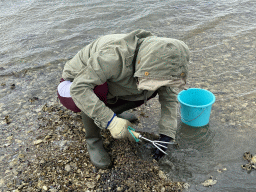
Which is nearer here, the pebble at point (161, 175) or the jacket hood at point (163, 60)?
the jacket hood at point (163, 60)

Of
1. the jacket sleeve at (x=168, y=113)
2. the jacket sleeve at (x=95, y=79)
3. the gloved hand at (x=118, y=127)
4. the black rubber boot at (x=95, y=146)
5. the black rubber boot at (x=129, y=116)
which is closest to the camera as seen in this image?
the jacket sleeve at (x=95, y=79)

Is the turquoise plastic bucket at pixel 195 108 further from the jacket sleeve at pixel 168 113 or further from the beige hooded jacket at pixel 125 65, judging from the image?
the beige hooded jacket at pixel 125 65

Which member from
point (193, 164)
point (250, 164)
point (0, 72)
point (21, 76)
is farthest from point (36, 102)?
point (250, 164)

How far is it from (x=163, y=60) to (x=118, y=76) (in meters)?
0.45

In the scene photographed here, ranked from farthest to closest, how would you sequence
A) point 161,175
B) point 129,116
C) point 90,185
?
point 129,116 < point 161,175 < point 90,185

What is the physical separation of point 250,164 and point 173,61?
143 cm

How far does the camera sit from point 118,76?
2.02m

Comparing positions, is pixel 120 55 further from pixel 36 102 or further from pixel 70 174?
pixel 36 102

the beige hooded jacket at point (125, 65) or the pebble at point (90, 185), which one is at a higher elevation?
the beige hooded jacket at point (125, 65)

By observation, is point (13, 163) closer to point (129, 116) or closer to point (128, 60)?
point (129, 116)

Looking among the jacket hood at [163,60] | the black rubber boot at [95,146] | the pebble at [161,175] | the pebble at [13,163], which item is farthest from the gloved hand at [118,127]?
the pebble at [13,163]

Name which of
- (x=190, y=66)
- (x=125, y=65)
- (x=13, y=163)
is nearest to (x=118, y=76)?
(x=125, y=65)

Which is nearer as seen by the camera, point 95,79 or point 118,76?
point 95,79

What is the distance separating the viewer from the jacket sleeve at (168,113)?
238cm
